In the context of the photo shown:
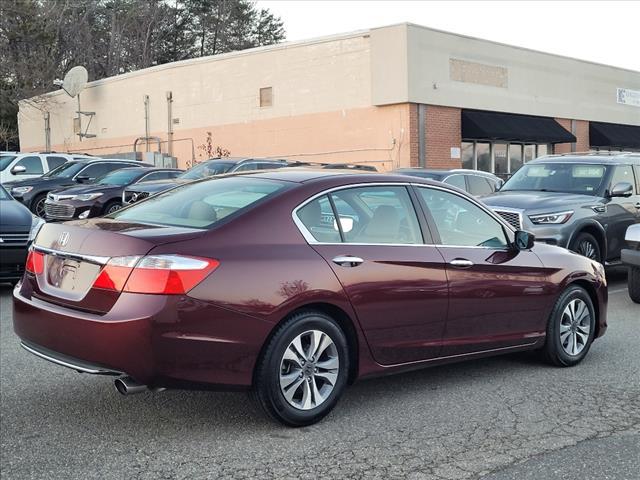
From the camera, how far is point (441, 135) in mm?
26078

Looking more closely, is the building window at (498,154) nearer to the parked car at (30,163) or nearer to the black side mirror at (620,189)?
the parked car at (30,163)

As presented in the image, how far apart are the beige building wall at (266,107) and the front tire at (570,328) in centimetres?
1918

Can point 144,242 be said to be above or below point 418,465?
above

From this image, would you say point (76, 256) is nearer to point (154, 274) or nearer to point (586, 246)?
point (154, 274)

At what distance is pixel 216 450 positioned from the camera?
13.7 ft

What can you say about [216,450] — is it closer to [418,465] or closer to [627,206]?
[418,465]

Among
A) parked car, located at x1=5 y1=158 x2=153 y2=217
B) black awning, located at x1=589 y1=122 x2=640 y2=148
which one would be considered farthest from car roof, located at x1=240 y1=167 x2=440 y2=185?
black awning, located at x1=589 y1=122 x2=640 y2=148

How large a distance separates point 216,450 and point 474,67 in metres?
24.8

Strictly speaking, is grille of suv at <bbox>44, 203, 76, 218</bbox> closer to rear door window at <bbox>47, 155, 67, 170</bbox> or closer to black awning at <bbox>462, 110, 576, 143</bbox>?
rear door window at <bbox>47, 155, 67, 170</bbox>

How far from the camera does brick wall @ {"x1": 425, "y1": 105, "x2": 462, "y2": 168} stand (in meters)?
25.6

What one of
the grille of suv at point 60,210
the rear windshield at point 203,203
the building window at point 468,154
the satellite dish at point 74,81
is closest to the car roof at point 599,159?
the rear windshield at point 203,203

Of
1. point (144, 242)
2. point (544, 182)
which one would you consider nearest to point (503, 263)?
point (144, 242)

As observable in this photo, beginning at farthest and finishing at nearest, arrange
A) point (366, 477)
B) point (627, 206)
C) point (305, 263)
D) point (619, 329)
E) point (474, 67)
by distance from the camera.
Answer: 1. point (474, 67)
2. point (627, 206)
3. point (619, 329)
4. point (305, 263)
5. point (366, 477)

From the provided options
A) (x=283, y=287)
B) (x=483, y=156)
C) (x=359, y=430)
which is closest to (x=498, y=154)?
(x=483, y=156)
